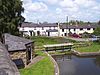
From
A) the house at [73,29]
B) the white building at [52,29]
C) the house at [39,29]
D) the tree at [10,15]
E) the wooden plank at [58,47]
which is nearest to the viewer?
the tree at [10,15]

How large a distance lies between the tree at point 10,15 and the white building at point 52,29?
52708 mm

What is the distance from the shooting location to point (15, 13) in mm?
51875

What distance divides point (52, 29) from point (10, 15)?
60716 millimetres

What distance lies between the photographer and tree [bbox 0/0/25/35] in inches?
1897

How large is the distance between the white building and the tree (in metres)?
52.7

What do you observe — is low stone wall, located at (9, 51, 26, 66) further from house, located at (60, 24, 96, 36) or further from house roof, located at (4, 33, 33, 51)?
house, located at (60, 24, 96, 36)

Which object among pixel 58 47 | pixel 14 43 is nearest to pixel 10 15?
pixel 58 47

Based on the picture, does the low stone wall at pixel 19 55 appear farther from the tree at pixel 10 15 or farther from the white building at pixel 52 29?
the white building at pixel 52 29

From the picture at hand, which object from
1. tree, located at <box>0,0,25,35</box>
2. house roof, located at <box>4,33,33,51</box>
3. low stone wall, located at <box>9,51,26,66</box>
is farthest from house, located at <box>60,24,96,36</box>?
low stone wall, located at <box>9,51,26,66</box>

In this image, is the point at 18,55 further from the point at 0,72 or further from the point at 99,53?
the point at 0,72

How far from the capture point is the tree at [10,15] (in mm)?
48188

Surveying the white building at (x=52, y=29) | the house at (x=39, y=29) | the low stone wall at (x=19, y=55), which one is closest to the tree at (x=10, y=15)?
the low stone wall at (x=19, y=55)

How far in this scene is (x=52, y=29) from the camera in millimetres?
110438

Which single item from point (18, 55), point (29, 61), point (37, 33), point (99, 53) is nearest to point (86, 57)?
point (99, 53)
